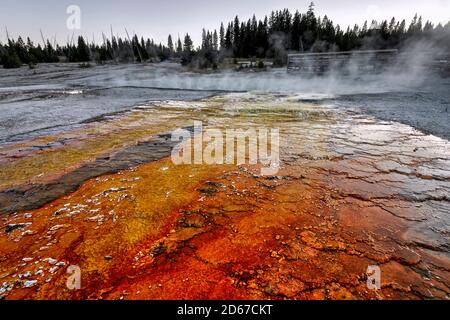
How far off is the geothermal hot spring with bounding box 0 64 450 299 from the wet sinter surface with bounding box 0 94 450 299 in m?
0.01

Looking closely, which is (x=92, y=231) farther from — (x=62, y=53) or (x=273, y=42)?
(x=62, y=53)

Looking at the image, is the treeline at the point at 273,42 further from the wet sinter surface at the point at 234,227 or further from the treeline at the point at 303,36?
the wet sinter surface at the point at 234,227

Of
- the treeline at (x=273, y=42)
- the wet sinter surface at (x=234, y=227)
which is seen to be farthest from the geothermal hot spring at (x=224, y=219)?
the treeline at (x=273, y=42)

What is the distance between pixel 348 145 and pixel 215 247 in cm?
316

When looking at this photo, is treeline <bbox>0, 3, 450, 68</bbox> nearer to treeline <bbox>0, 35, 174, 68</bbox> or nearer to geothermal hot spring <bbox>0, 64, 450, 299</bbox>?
treeline <bbox>0, 35, 174, 68</bbox>

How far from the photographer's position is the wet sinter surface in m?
1.64

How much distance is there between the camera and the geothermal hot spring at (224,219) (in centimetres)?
165

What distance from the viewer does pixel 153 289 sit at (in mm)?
1601

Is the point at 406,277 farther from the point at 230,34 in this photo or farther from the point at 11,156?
the point at 230,34

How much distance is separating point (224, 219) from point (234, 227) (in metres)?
0.15

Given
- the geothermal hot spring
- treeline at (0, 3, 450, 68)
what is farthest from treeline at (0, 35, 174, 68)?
the geothermal hot spring

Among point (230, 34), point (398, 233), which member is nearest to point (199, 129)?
point (398, 233)

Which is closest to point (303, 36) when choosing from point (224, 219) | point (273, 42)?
point (273, 42)

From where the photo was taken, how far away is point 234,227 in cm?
218
